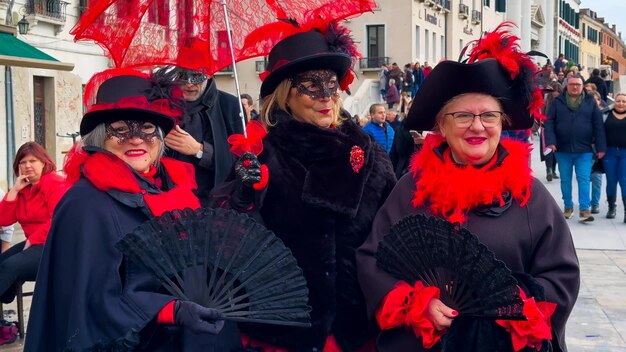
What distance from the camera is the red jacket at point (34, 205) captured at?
6.98 meters

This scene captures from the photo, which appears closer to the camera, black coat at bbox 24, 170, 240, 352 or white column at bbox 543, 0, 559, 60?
black coat at bbox 24, 170, 240, 352

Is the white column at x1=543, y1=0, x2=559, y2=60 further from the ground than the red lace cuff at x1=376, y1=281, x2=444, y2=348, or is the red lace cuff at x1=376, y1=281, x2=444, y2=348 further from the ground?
the white column at x1=543, y1=0, x2=559, y2=60

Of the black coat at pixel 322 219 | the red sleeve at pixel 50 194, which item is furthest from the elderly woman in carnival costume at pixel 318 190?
the red sleeve at pixel 50 194

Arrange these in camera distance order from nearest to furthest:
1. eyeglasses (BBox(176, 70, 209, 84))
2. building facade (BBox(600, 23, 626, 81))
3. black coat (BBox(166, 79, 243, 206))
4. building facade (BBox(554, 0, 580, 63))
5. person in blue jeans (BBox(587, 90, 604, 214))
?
eyeglasses (BBox(176, 70, 209, 84)) → black coat (BBox(166, 79, 243, 206)) → person in blue jeans (BBox(587, 90, 604, 214)) → building facade (BBox(554, 0, 580, 63)) → building facade (BBox(600, 23, 626, 81))

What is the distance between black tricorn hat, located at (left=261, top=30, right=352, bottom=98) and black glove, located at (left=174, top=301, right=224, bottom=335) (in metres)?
1.24

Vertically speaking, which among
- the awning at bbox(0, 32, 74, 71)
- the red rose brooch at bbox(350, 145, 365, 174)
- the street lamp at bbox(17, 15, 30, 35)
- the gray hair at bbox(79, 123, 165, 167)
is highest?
the street lamp at bbox(17, 15, 30, 35)

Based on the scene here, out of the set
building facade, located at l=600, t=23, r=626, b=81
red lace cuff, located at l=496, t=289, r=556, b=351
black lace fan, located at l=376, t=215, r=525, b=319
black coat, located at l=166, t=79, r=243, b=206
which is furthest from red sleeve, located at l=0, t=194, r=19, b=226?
building facade, located at l=600, t=23, r=626, b=81

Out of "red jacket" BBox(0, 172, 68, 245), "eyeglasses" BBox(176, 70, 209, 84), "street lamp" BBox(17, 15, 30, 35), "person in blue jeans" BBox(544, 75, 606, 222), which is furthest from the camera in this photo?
"street lamp" BBox(17, 15, 30, 35)

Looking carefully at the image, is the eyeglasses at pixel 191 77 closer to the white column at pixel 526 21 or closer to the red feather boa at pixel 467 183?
the red feather boa at pixel 467 183

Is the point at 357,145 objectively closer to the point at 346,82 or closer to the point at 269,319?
the point at 346,82

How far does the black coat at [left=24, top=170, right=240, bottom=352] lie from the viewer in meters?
3.18

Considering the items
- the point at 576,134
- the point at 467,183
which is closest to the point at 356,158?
the point at 467,183

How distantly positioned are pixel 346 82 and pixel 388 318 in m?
1.28

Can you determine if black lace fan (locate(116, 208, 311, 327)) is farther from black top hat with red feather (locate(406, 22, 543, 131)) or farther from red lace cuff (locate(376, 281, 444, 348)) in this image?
black top hat with red feather (locate(406, 22, 543, 131))
